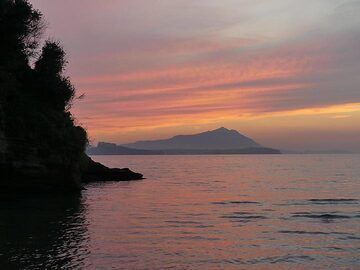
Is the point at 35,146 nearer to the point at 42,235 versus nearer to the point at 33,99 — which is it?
the point at 33,99

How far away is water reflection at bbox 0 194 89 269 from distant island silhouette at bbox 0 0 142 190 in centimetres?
403

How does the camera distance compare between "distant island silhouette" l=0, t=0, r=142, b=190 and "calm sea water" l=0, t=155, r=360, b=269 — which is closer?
"calm sea water" l=0, t=155, r=360, b=269

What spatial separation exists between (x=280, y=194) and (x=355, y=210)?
46.9ft

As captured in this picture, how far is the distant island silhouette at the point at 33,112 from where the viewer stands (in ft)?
126

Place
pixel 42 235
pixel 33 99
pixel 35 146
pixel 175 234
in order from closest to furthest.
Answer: pixel 42 235, pixel 175 234, pixel 35 146, pixel 33 99

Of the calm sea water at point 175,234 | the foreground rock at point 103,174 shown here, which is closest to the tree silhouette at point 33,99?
the calm sea water at point 175,234

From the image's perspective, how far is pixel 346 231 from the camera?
25.6 metres

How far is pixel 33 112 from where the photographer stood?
137ft

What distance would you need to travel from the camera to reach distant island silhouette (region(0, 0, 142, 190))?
126ft

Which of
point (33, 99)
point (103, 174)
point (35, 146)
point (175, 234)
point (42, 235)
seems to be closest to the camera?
point (42, 235)

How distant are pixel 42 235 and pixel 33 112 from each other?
22299 mm

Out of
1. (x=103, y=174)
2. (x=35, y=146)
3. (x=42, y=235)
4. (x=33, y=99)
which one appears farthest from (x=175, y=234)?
(x=103, y=174)

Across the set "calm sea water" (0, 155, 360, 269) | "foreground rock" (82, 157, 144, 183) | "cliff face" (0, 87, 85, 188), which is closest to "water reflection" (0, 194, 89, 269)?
"calm sea water" (0, 155, 360, 269)

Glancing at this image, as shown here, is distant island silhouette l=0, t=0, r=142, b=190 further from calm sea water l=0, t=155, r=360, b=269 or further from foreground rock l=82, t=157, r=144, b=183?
foreground rock l=82, t=157, r=144, b=183
